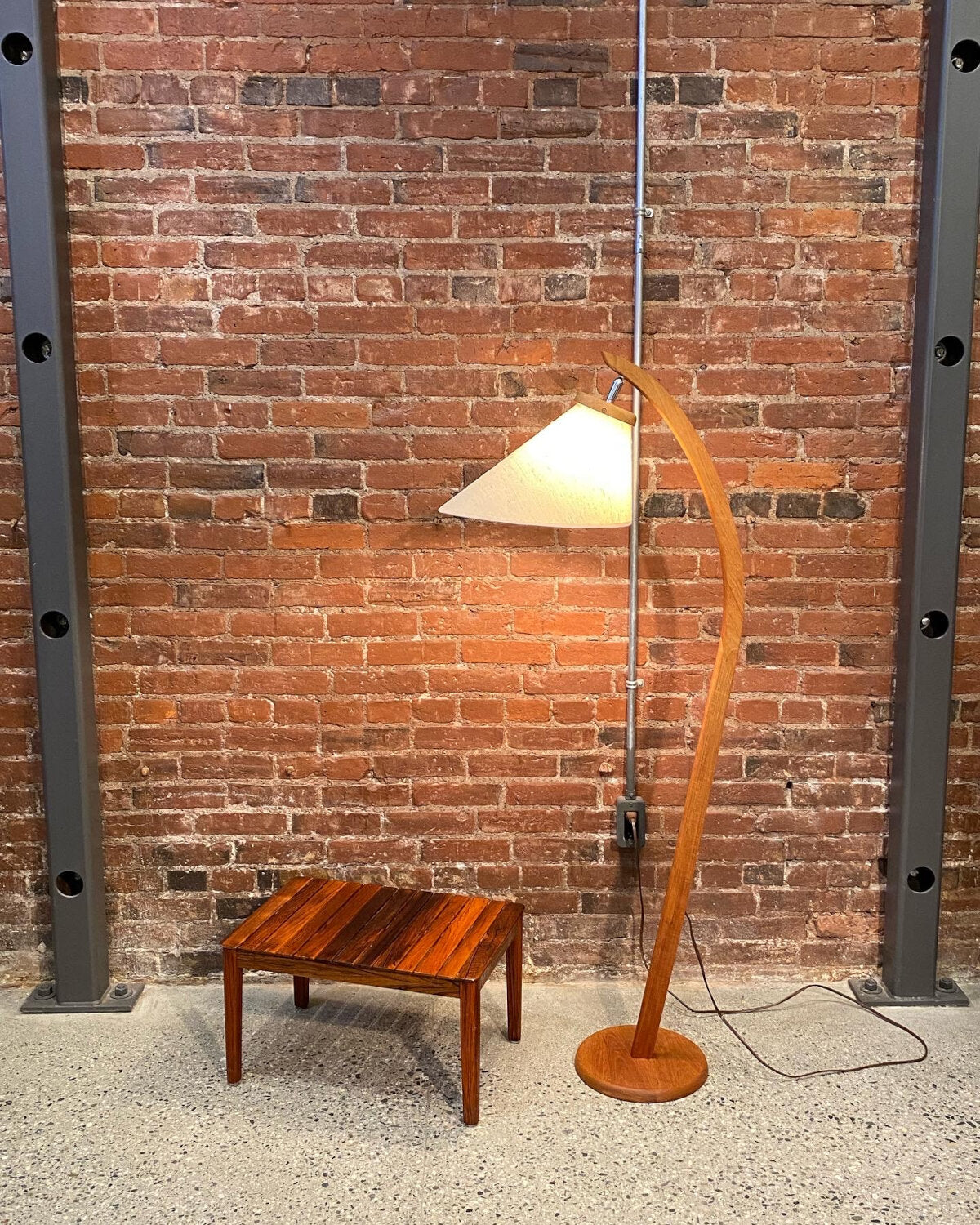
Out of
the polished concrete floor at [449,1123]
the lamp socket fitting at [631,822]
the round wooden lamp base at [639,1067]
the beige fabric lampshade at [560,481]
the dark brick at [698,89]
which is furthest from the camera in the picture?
the lamp socket fitting at [631,822]

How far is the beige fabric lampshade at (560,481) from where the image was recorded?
7.09ft

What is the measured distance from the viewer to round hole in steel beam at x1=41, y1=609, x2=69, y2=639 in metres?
2.65

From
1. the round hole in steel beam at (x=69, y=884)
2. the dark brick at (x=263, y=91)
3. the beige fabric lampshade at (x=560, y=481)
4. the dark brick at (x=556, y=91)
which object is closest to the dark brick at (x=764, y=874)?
the beige fabric lampshade at (x=560, y=481)

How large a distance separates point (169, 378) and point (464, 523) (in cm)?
90

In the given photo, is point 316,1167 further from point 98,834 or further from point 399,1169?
point 98,834

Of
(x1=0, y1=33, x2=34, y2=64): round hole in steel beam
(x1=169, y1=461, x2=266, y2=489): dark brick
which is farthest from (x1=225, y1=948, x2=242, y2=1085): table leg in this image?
(x1=0, y1=33, x2=34, y2=64): round hole in steel beam

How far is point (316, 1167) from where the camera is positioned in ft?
6.95

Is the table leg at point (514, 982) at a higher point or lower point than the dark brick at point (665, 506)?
lower

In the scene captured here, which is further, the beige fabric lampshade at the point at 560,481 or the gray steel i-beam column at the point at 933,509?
the gray steel i-beam column at the point at 933,509

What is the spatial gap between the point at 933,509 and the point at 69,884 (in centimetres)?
259

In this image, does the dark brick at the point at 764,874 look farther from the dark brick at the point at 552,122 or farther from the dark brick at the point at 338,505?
the dark brick at the point at 552,122

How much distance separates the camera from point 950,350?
257 cm

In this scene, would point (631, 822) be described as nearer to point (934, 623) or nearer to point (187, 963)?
point (934, 623)

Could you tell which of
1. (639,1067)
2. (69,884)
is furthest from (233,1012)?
(639,1067)
